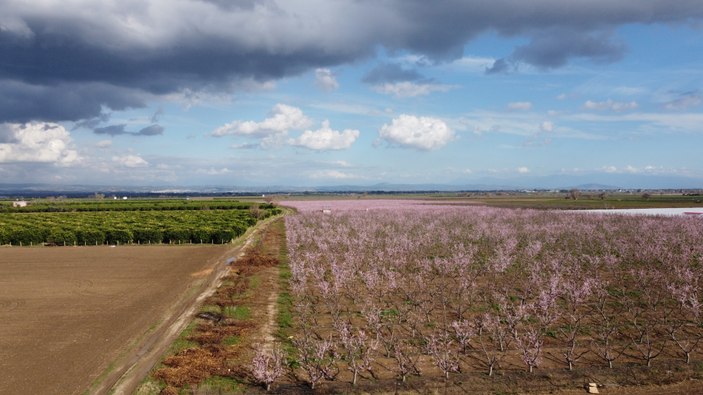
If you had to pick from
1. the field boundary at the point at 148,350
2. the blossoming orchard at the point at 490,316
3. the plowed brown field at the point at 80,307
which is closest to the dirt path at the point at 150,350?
the field boundary at the point at 148,350

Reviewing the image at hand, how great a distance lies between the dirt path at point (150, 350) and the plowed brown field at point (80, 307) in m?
0.33

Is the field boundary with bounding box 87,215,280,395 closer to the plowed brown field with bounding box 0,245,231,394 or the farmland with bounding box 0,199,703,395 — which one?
the plowed brown field with bounding box 0,245,231,394

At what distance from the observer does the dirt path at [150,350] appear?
1270cm

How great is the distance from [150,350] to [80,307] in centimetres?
849

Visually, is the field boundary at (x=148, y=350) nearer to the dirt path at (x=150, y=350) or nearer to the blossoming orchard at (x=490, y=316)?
the dirt path at (x=150, y=350)

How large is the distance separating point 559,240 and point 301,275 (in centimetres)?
2578

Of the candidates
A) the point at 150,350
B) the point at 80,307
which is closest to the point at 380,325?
the point at 150,350

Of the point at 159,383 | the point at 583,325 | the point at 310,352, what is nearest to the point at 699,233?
the point at 583,325

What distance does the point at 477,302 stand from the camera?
20.7 meters

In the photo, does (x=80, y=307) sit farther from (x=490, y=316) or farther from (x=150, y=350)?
(x=490, y=316)

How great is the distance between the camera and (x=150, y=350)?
15375 millimetres

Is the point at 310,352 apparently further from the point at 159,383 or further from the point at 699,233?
the point at 699,233

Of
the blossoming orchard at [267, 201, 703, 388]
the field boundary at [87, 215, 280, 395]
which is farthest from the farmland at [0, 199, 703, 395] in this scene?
the field boundary at [87, 215, 280, 395]

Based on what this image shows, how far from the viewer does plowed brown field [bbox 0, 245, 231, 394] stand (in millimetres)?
13883
